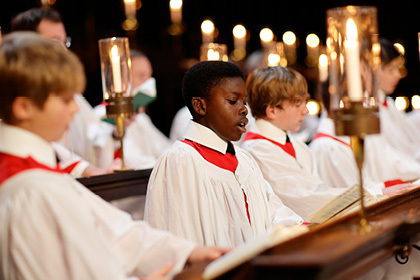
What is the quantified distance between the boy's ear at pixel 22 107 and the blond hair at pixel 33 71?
0.04ft

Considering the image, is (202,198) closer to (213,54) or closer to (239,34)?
(213,54)

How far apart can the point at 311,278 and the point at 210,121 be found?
5.49 ft

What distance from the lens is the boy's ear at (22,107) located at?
73.2 inches

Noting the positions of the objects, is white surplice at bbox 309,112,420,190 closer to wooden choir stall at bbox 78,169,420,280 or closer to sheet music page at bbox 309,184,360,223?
wooden choir stall at bbox 78,169,420,280

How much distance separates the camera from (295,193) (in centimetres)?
372

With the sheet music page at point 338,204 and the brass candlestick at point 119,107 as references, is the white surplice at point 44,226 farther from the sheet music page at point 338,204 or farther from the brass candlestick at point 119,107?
the brass candlestick at point 119,107

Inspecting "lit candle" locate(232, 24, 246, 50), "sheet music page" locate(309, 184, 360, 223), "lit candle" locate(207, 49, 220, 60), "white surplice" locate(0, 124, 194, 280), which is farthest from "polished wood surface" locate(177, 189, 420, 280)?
"lit candle" locate(232, 24, 246, 50)

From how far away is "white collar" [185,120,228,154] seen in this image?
10.4 ft

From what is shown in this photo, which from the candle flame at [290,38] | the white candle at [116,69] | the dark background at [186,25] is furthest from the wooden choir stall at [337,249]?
the candle flame at [290,38]

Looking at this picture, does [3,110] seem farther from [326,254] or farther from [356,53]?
[356,53]

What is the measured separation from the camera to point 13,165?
1873 millimetres

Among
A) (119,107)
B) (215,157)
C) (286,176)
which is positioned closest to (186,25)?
(119,107)

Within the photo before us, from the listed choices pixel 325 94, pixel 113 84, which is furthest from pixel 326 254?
pixel 325 94

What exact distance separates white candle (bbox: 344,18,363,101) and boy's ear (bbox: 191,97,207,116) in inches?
40.9
